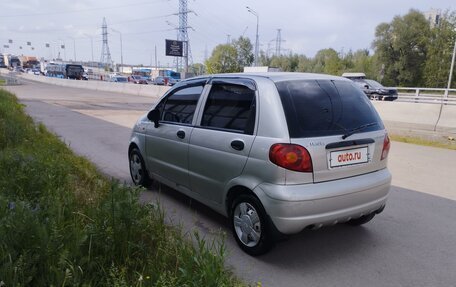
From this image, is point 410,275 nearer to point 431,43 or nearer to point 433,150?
point 433,150

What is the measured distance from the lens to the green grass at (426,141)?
32.8 ft

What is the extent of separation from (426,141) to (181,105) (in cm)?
853

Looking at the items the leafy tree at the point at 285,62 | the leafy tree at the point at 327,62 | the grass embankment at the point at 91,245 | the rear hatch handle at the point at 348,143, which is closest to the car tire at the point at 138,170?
the grass embankment at the point at 91,245

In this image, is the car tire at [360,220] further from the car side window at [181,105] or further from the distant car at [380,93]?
the distant car at [380,93]

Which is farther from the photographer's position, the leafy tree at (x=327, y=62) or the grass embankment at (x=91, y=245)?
the leafy tree at (x=327, y=62)

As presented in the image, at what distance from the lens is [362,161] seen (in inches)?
145

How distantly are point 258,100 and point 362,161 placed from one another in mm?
1194

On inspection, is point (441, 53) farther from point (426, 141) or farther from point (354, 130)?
point (354, 130)

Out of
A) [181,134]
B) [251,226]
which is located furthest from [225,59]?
[251,226]

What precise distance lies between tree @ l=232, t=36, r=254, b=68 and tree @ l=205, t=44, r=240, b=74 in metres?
0.82

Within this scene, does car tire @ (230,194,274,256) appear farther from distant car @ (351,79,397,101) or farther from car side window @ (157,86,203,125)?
distant car @ (351,79,397,101)

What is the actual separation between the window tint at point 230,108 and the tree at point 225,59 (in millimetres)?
70858

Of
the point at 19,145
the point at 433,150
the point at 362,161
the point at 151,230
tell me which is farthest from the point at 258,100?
the point at 433,150

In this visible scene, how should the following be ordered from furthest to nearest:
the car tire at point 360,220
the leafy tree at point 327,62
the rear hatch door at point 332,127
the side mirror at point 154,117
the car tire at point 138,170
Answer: the leafy tree at point 327,62 → the car tire at point 138,170 → the side mirror at point 154,117 → the car tire at point 360,220 → the rear hatch door at point 332,127
